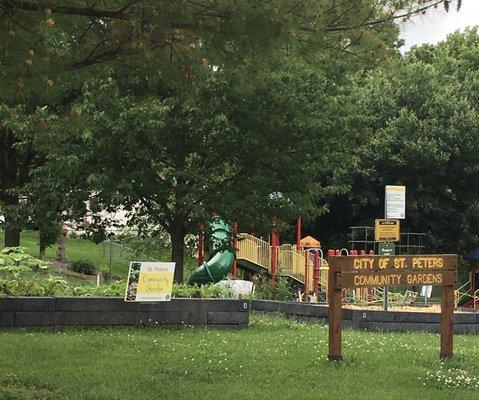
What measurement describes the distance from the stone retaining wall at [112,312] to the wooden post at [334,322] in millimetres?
2702

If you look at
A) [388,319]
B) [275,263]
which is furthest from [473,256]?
[388,319]

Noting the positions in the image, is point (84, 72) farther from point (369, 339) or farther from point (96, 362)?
point (369, 339)

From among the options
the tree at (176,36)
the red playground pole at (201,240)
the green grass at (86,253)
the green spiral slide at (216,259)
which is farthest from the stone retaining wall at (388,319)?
the green grass at (86,253)

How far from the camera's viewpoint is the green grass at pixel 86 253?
30056 millimetres

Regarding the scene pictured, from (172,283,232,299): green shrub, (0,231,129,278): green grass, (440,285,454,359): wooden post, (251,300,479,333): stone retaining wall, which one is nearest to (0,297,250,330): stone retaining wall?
(172,283,232,299): green shrub

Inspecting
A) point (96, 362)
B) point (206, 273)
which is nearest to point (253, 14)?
point (96, 362)

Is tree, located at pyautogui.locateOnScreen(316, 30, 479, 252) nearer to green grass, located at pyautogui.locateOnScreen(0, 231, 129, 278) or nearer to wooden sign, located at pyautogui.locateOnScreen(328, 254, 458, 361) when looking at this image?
green grass, located at pyautogui.locateOnScreen(0, 231, 129, 278)

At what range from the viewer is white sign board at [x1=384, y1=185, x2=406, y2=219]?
42.8 feet

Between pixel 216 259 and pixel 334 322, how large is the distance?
10.9 m

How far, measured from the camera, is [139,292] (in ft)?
31.3

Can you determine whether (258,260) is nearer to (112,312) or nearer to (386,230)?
(386,230)

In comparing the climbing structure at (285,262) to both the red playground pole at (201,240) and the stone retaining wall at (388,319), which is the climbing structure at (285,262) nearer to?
the red playground pole at (201,240)

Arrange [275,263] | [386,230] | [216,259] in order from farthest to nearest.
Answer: [275,263] < [216,259] < [386,230]

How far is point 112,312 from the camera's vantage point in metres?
9.57
